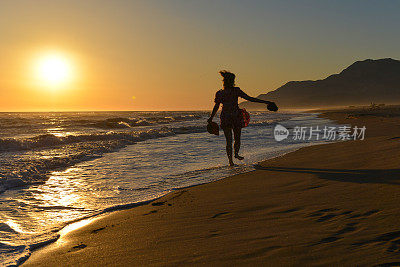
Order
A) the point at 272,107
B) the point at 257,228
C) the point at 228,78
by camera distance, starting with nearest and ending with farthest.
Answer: the point at 257,228 → the point at 272,107 → the point at 228,78

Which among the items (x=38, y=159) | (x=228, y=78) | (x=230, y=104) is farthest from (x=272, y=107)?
(x=38, y=159)

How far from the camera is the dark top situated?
7172mm

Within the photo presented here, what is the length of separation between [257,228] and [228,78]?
499 cm

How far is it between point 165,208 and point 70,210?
1356 mm

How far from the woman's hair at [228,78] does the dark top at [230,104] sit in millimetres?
111

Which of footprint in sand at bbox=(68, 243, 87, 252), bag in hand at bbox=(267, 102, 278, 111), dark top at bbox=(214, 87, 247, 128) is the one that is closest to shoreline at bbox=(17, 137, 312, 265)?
footprint in sand at bbox=(68, 243, 87, 252)

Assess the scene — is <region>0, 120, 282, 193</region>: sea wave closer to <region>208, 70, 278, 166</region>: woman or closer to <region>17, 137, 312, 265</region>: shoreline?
<region>17, 137, 312, 265</region>: shoreline

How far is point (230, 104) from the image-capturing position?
7.19 metres

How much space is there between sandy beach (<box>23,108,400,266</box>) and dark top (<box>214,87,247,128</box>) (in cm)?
290

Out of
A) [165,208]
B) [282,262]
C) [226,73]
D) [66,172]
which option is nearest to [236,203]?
[165,208]

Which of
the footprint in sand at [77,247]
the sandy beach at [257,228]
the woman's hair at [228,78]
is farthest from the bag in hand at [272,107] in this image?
the footprint in sand at [77,247]

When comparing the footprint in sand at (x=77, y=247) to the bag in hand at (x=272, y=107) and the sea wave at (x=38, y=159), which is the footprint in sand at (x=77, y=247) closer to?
the sea wave at (x=38, y=159)

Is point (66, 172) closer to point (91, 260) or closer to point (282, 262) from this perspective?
point (91, 260)

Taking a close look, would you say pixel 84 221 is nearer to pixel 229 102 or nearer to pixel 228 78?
pixel 229 102
